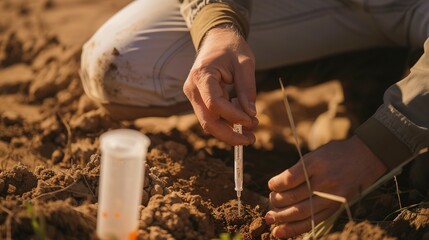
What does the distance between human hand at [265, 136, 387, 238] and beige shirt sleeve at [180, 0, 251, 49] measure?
56 cm

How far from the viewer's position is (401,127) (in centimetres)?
194

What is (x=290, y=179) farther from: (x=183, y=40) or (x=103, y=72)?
(x=103, y=72)

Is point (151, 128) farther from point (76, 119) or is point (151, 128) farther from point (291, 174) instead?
point (291, 174)

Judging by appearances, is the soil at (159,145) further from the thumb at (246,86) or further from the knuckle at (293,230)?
the thumb at (246,86)

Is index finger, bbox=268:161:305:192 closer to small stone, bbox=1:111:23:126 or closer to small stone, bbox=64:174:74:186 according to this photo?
small stone, bbox=64:174:74:186

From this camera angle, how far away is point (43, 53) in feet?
11.9

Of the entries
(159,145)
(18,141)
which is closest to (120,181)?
(159,145)

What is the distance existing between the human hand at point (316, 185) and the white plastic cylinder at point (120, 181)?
1.65 ft

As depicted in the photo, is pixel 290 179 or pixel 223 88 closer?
pixel 290 179

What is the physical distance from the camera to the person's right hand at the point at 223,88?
1.90m

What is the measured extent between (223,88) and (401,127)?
20.5 inches

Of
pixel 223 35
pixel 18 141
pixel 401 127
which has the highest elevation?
pixel 223 35

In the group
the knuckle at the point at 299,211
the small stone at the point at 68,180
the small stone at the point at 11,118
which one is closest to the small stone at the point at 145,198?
the small stone at the point at 68,180

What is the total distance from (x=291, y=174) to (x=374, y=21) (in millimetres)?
1020
